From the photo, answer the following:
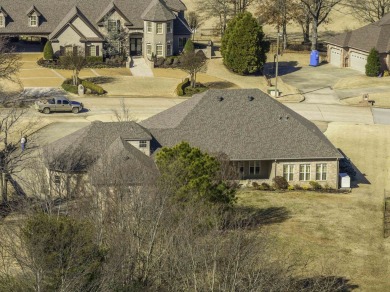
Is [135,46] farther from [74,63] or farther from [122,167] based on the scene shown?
[122,167]

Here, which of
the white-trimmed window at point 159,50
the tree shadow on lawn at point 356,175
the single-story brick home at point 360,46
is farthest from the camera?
the white-trimmed window at point 159,50

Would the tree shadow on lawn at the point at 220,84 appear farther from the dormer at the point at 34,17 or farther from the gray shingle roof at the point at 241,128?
the gray shingle roof at the point at 241,128

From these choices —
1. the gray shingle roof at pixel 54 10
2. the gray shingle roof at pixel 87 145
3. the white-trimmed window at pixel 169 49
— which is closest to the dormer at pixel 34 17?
the gray shingle roof at pixel 54 10

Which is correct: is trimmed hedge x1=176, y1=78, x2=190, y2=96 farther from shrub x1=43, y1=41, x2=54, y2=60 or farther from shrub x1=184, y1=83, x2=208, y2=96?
shrub x1=43, y1=41, x2=54, y2=60

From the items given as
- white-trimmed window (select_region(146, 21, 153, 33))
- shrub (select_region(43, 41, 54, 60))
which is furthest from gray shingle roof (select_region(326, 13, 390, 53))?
shrub (select_region(43, 41, 54, 60))

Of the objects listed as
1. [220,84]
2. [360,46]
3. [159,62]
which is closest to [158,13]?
[159,62]

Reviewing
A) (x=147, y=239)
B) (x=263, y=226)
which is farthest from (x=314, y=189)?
(x=147, y=239)
